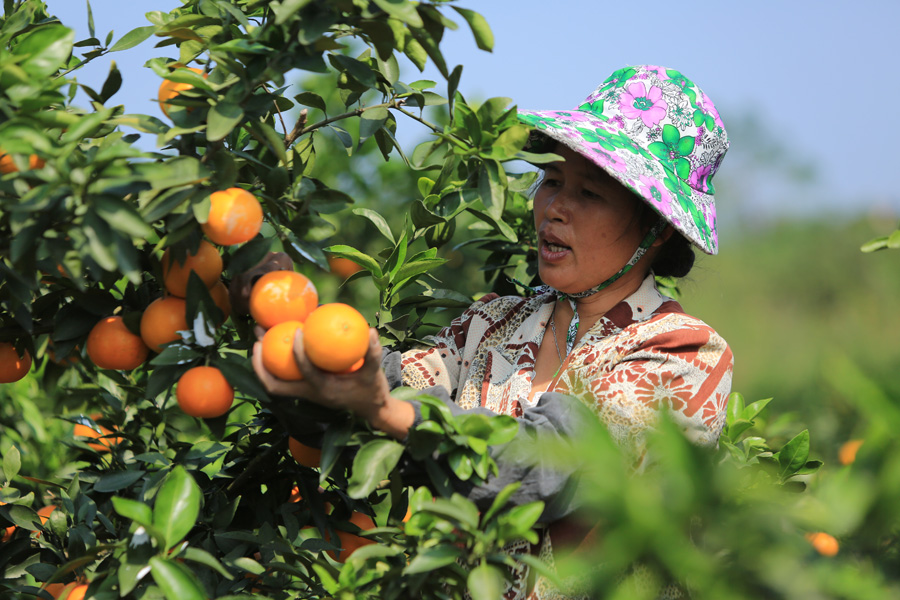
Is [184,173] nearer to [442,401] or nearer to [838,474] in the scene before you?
[442,401]

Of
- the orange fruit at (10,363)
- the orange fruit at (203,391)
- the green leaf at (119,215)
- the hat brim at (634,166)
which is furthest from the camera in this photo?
the hat brim at (634,166)

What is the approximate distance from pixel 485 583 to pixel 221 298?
0.44m

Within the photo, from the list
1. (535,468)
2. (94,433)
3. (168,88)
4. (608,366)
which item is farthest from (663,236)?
(94,433)

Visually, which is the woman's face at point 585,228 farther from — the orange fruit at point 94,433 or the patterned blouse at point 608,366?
the orange fruit at point 94,433

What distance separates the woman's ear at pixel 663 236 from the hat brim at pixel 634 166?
0.19 ft

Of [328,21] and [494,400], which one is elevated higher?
[328,21]

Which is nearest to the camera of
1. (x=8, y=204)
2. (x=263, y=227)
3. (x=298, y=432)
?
(x=8, y=204)

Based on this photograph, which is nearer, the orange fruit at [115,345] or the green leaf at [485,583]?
the green leaf at [485,583]

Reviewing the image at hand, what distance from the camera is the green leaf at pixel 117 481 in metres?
1.05

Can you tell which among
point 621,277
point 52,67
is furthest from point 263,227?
point 621,277

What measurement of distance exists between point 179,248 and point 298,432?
24 cm

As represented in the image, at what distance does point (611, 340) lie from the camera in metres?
1.17

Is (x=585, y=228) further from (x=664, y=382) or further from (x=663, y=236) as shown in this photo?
(x=664, y=382)

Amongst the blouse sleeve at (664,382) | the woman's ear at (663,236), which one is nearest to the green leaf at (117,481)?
the blouse sleeve at (664,382)
